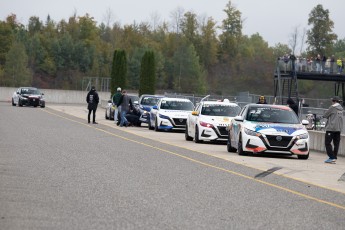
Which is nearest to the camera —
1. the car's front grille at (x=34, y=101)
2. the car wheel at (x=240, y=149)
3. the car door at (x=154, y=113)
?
the car wheel at (x=240, y=149)

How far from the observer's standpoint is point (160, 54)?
460ft

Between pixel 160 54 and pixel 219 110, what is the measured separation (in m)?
109

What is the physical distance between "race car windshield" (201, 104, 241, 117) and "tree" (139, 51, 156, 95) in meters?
38.1

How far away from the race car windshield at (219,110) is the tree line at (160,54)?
95.3 meters

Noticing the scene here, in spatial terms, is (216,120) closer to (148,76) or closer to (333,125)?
(333,125)

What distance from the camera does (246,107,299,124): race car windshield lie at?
2485 cm

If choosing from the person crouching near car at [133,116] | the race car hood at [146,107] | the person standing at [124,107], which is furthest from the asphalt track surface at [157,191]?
the race car hood at [146,107]

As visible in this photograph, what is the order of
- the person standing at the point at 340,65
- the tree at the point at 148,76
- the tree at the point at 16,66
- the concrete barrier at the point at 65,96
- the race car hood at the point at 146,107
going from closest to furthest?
the race car hood at the point at 146,107 < the person standing at the point at 340,65 < the tree at the point at 148,76 < the concrete barrier at the point at 65,96 < the tree at the point at 16,66

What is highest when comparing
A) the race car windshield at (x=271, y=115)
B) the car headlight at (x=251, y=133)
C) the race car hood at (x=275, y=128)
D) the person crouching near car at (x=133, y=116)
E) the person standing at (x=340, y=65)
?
the person standing at (x=340, y=65)

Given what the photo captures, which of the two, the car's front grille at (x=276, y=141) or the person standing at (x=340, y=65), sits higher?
the person standing at (x=340, y=65)

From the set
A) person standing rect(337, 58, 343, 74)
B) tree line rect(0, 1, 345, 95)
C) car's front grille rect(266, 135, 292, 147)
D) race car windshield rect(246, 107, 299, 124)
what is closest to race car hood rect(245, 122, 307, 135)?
car's front grille rect(266, 135, 292, 147)

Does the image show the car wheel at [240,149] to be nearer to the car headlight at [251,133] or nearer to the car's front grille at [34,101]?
the car headlight at [251,133]

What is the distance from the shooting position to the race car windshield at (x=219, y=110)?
3092 centimetres

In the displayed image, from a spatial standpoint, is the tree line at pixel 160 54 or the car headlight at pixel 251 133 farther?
the tree line at pixel 160 54
